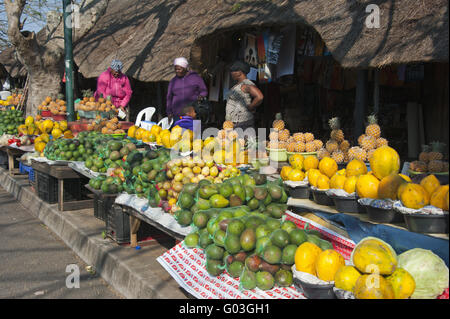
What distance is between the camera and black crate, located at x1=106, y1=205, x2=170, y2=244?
529 cm

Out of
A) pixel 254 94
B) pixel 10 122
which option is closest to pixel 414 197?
pixel 254 94

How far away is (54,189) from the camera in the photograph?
7500 millimetres

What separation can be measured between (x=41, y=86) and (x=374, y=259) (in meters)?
11.7

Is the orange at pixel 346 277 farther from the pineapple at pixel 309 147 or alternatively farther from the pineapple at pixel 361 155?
the pineapple at pixel 309 147

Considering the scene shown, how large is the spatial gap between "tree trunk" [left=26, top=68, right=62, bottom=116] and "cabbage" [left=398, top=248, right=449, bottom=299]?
11.7 metres

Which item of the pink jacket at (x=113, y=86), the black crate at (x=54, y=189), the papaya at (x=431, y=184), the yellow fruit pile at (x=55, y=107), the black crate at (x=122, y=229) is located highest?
the pink jacket at (x=113, y=86)

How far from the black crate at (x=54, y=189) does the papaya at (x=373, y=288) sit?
5.74 m

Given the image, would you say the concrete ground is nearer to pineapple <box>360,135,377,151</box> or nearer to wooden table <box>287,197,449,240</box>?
wooden table <box>287,197,449,240</box>

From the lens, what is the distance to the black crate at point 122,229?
529 centimetres

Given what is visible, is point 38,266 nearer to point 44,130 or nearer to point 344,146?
point 344,146

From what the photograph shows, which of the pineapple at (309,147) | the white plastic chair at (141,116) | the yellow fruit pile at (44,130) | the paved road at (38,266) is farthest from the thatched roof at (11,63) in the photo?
the pineapple at (309,147)
